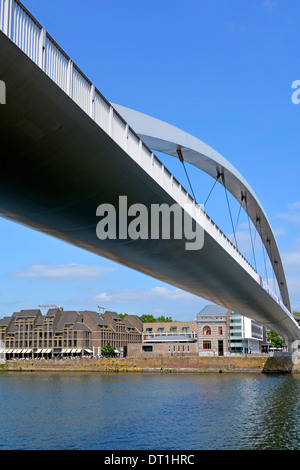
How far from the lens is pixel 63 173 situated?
1161 centimetres

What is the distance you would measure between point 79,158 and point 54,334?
305 feet

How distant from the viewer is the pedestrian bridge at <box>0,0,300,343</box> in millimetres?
8469

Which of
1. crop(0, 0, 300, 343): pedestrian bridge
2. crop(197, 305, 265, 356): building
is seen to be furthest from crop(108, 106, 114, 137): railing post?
crop(197, 305, 265, 356): building

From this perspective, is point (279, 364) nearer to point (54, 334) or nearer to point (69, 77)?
point (54, 334)

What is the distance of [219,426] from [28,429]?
9250 mm

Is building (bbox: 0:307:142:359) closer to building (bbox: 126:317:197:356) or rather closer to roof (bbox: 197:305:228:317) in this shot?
building (bbox: 126:317:197:356)

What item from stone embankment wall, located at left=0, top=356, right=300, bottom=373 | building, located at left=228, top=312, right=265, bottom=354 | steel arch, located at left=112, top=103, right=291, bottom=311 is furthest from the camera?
building, located at left=228, top=312, right=265, bottom=354

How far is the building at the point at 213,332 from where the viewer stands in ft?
307

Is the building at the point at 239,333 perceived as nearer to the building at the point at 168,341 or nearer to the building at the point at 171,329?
the building at the point at 168,341

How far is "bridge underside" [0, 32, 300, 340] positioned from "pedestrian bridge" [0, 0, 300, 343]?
2 centimetres

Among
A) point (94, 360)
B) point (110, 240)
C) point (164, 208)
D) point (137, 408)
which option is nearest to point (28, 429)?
point (137, 408)

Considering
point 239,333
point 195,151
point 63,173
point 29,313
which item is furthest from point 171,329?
point 63,173

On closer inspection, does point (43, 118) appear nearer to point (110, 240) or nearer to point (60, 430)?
point (110, 240)

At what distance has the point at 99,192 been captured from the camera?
13234 mm
